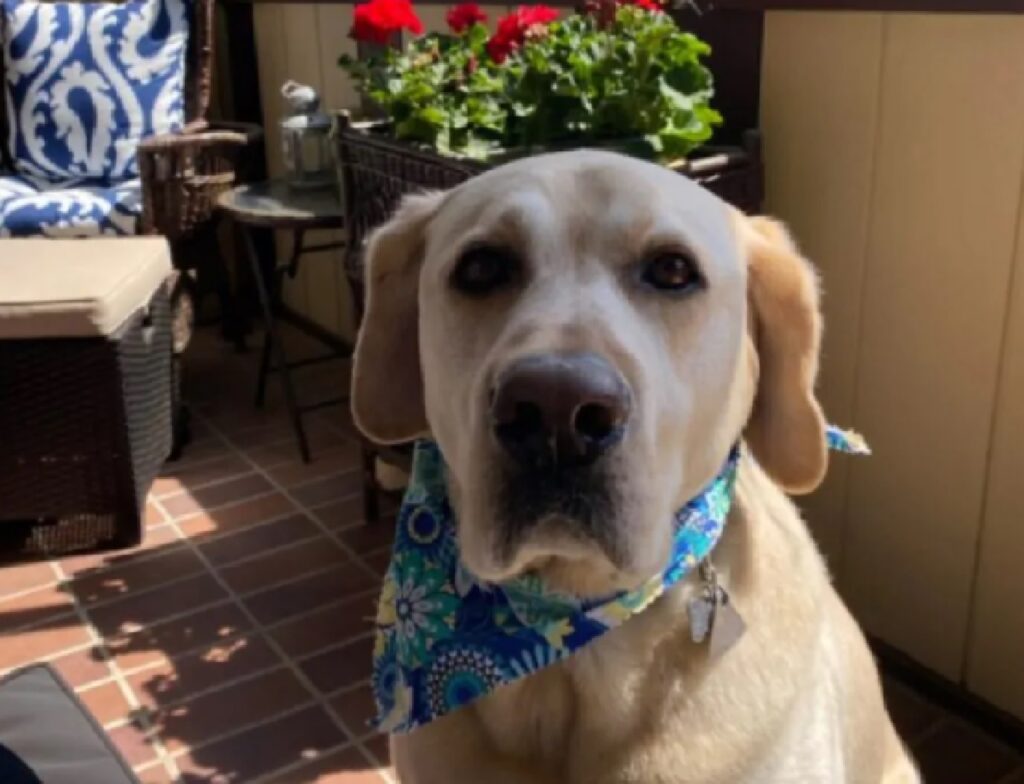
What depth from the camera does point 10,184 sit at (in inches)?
152

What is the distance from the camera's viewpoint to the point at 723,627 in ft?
4.08

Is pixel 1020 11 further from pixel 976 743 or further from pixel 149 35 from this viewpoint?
pixel 149 35

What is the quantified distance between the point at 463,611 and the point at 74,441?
188 cm

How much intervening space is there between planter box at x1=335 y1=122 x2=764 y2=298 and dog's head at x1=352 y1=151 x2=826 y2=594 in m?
0.66

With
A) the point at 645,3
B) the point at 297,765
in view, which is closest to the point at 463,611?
the point at 297,765

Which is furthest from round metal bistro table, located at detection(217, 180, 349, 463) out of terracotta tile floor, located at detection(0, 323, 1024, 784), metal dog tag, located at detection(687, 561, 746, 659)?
metal dog tag, located at detection(687, 561, 746, 659)

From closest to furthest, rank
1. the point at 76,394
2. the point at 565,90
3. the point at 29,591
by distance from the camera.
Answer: the point at 565,90, the point at 29,591, the point at 76,394

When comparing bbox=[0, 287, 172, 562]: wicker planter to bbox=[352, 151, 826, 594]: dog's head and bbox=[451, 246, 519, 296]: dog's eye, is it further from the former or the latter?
bbox=[451, 246, 519, 296]: dog's eye

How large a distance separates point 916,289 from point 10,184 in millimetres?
2838

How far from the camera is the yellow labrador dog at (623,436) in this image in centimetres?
110

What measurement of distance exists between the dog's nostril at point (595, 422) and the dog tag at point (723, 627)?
0.92 feet

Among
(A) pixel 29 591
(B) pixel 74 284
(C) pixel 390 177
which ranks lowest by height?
(A) pixel 29 591

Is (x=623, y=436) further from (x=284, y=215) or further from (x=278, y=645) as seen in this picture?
(x=284, y=215)

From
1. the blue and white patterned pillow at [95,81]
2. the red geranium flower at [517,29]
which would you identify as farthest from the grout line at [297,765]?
the blue and white patterned pillow at [95,81]
